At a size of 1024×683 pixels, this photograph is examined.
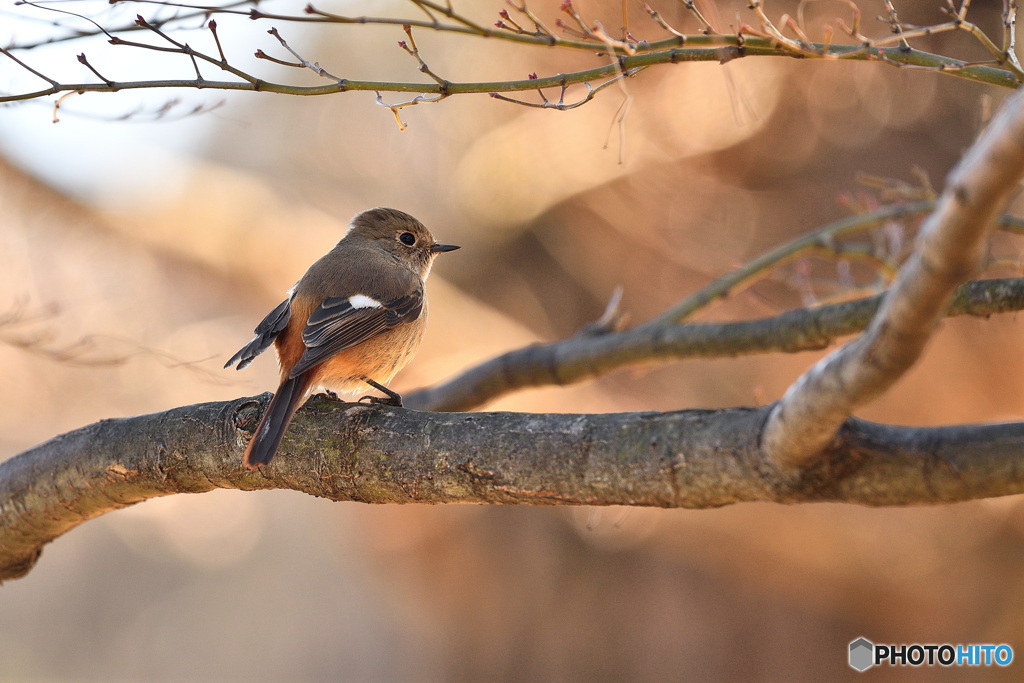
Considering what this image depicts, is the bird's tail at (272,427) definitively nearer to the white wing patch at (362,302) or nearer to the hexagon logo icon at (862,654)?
the white wing patch at (362,302)

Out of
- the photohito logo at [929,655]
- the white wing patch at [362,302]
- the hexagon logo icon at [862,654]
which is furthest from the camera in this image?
the hexagon logo icon at [862,654]

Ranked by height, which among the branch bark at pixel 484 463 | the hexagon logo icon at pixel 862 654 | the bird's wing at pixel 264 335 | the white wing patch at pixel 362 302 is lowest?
the branch bark at pixel 484 463

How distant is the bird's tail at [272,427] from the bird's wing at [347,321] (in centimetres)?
18

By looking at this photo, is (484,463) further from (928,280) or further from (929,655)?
(929,655)

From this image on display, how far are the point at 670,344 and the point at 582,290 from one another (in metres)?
4.06

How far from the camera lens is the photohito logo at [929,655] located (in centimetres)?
525

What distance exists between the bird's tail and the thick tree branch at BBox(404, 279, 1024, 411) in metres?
1.59

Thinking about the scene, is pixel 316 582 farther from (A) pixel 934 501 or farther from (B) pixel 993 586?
(A) pixel 934 501

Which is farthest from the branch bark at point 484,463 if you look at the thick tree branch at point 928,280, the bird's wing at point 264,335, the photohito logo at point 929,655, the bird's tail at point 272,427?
the photohito logo at point 929,655

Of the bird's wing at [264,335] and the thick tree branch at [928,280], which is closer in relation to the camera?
the thick tree branch at [928,280]

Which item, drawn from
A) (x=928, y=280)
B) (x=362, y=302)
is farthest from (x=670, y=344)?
(x=928, y=280)

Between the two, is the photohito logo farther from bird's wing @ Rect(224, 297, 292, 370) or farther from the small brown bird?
bird's wing @ Rect(224, 297, 292, 370)

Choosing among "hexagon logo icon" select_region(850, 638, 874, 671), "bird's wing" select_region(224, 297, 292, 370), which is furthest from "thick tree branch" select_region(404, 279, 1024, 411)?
"hexagon logo icon" select_region(850, 638, 874, 671)

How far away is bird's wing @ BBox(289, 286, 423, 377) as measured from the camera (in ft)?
10.1
